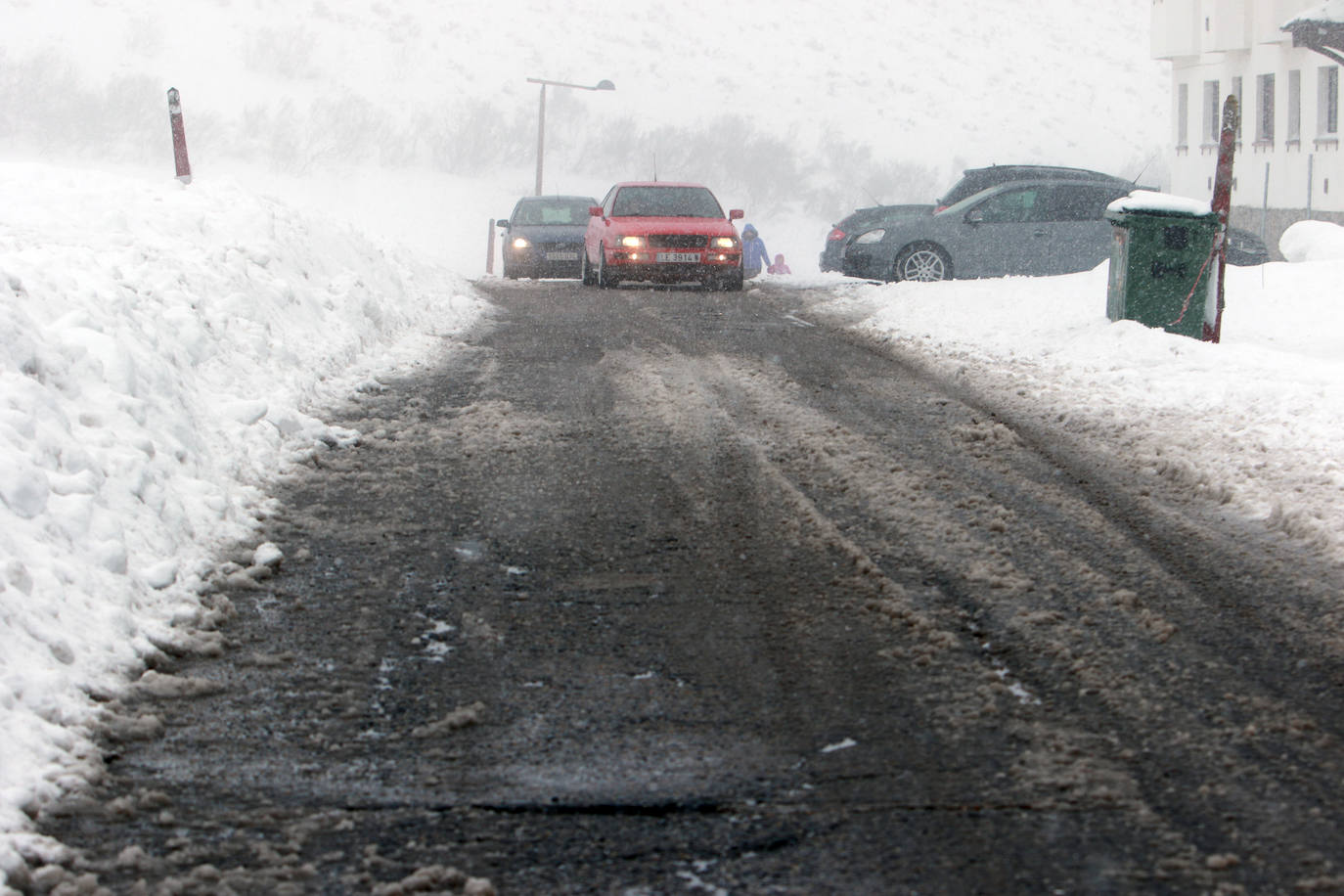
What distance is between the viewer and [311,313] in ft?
34.1

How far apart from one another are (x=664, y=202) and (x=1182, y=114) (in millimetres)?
21820

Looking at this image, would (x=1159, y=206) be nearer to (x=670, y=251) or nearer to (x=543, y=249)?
(x=670, y=251)

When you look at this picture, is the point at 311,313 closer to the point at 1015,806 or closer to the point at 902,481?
the point at 902,481

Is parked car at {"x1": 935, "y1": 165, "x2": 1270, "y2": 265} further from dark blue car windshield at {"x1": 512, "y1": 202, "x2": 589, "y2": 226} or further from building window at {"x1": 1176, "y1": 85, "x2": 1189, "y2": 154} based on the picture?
building window at {"x1": 1176, "y1": 85, "x2": 1189, "y2": 154}

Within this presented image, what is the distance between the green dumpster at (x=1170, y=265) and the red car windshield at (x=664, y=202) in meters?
9.32

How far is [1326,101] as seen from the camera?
29.8 meters

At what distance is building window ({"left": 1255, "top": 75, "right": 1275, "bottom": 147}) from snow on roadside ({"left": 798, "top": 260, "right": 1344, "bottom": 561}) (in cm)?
2021

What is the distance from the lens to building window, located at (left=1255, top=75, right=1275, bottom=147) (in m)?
32.4

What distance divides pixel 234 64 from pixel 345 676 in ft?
183

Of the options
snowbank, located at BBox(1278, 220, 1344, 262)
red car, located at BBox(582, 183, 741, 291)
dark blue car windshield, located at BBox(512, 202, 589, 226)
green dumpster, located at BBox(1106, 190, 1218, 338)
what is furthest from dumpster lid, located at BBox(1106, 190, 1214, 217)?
dark blue car windshield, located at BBox(512, 202, 589, 226)

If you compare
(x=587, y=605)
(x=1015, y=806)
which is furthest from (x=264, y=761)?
(x=1015, y=806)

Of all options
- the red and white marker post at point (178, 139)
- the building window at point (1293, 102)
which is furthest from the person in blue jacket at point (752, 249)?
the red and white marker post at point (178, 139)

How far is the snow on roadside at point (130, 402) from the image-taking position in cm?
406

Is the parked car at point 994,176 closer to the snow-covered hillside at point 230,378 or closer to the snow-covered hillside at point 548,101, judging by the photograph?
the snow-covered hillside at point 230,378
